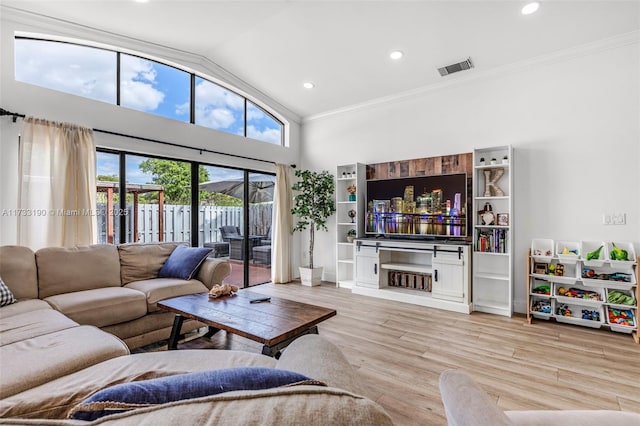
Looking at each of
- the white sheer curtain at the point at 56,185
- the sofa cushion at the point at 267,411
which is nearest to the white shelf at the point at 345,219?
the white sheer curtain at the point at 56,185

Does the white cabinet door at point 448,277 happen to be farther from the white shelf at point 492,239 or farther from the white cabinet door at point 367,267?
the white cabinet door at point 367,267

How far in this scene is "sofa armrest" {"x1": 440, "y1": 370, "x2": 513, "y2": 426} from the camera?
2.35 feet

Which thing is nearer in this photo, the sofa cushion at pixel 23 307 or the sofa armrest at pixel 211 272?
the sofa cushion at pixel 23 307

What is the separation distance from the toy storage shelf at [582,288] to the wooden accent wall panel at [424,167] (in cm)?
132

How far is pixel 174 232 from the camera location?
13.5 feet

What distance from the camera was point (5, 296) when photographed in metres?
2.26


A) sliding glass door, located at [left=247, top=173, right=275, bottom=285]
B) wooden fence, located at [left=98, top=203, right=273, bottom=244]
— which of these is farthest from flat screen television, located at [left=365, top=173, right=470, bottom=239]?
wooden fence, located at [left=98, top=203, right=273, bottom=244]

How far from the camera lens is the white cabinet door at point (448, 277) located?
380 cm

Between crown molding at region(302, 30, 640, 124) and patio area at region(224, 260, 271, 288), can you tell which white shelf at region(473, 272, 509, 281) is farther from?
patio area at region(224, 260, 271, 288)

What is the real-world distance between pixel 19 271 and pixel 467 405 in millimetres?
3359

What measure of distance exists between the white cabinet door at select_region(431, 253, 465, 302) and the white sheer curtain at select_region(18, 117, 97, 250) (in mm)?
4171

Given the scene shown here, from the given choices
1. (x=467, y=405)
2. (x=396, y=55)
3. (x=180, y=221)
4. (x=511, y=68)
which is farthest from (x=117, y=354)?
(x=511, y=68)

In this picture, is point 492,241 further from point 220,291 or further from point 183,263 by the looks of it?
point 183,263

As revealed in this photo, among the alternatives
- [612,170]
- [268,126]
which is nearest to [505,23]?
[612,170]
